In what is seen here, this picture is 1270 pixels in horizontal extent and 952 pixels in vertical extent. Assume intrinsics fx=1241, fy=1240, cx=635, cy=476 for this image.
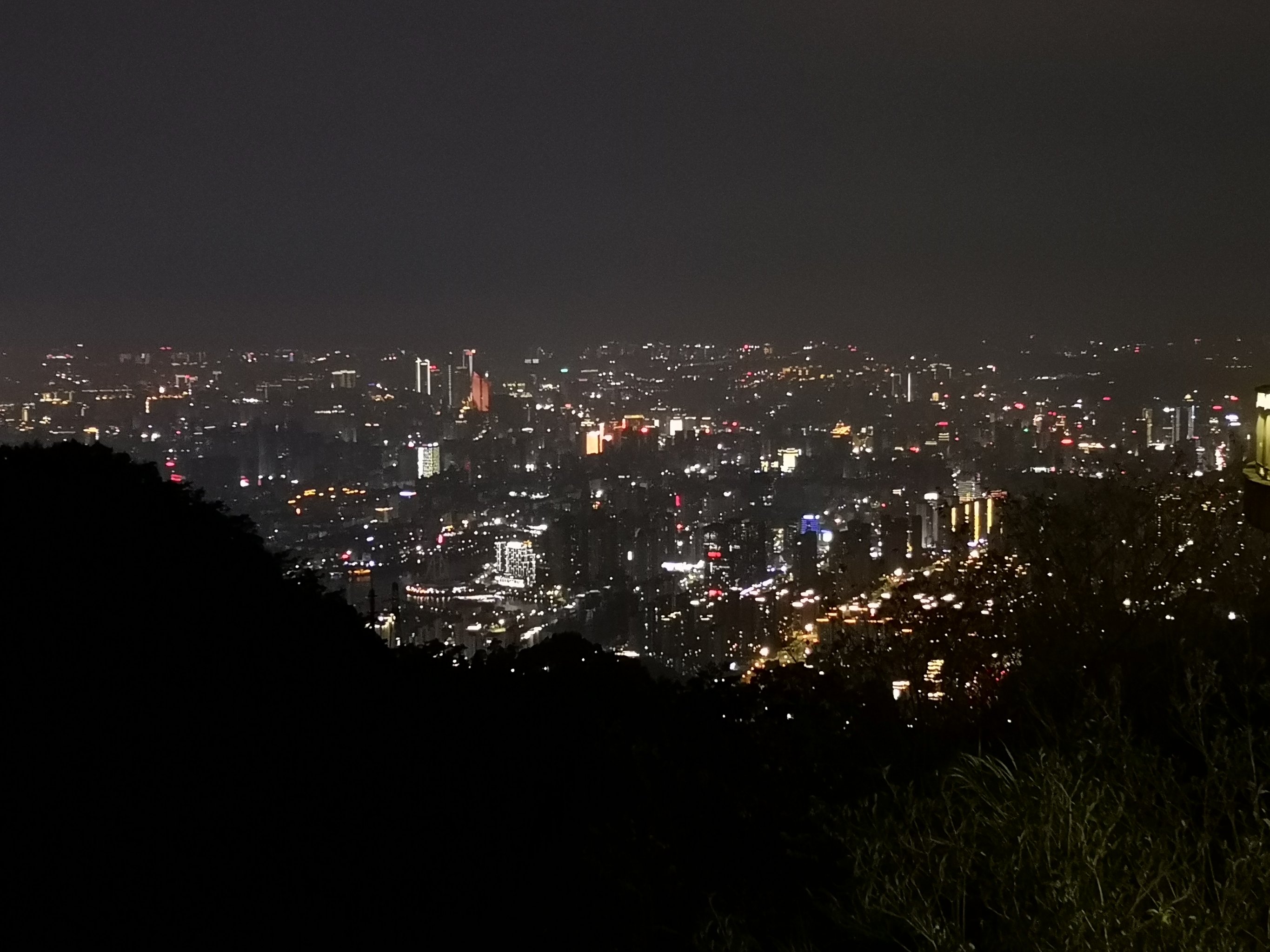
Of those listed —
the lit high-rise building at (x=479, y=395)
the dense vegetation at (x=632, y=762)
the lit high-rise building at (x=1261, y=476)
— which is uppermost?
the lit high-rise building at (x=479, y=395)

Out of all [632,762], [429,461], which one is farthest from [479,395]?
[632,762]

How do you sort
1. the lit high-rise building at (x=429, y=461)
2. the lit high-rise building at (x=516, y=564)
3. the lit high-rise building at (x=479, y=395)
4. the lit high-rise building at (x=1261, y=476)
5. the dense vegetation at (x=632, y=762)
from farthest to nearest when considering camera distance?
the lit high-rise building at (x=479, y=395), the lit high-rise building at (x=429, y=461), the lit high-rise building at (x=516, y=564), the lit high-rise building at (x=1261, y=476), the dense vegetation at (x=632, y=762)

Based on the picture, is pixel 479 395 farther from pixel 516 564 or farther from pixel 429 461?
pixel 516 564

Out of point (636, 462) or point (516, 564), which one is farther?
point (636, 462)

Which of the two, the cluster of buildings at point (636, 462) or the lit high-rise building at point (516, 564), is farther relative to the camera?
the lit high-rise building at point (516, 564)

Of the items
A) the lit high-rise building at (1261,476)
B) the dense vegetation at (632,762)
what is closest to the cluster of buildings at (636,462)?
the lit high-rise building at (1261,476)

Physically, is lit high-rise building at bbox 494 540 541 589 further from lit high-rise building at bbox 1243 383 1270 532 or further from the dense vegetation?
lit high-rise building at bbox 1243 383 1270 532

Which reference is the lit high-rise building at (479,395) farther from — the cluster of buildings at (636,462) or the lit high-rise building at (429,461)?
the lit high-rise building at (429,461)
